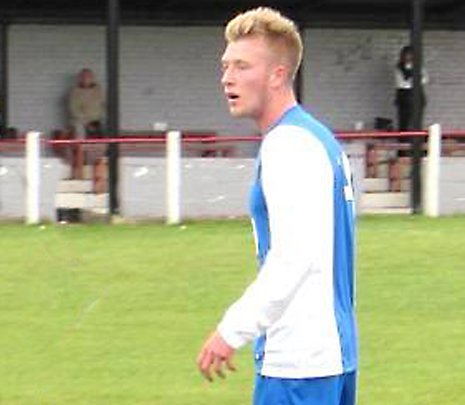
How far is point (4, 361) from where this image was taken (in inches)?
356

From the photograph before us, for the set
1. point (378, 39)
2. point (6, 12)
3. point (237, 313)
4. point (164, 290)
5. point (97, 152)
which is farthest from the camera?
point (378, 39)

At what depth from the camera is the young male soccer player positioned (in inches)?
150

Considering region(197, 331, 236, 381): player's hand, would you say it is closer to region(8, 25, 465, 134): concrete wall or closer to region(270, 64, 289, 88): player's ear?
region(270, 64, 289, 88): player's ear

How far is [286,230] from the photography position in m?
3.80

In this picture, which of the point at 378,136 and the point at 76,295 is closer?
the point at 76,295

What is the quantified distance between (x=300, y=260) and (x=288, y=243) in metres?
0.06

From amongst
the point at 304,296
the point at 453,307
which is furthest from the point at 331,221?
the point at 453,307

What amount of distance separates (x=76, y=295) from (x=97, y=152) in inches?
208

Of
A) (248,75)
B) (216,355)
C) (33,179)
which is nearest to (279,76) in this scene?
(248,75)

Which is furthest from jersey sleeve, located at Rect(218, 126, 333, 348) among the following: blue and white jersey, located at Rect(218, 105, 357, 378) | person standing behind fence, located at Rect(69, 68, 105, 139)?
person standing behind fence, located at Rect(69, 68, 105, 139)

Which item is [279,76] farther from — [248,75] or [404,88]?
[404,88]

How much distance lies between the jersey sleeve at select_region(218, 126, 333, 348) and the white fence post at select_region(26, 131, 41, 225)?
40.9 feet

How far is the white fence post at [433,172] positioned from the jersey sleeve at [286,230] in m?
13.6

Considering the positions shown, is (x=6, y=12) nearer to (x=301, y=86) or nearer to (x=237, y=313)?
(x=301, y=86)
